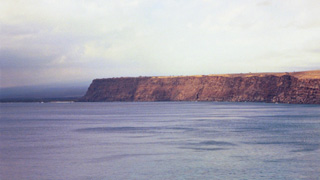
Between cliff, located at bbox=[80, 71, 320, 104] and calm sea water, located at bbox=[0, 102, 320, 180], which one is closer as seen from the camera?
calm sea water, located at bbox=[0, 102, 320, 180]

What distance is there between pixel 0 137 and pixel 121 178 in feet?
82.5

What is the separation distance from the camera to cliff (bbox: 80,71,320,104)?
120 m

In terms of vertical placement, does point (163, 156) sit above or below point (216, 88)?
below

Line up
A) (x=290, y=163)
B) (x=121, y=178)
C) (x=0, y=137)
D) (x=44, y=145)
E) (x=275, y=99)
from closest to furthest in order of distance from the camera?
(x=121, y=178), (x=290, y=163), (x=44, y=145), (x=0, y=137), (x=275, y=99)

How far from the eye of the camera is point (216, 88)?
151m

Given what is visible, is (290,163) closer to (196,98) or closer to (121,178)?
(121,178)

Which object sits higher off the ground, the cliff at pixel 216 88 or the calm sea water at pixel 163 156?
the cliff at pixel 216 88

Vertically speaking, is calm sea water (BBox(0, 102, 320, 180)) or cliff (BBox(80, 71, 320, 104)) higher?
cliff (BBox(80, 71, 320, 104))

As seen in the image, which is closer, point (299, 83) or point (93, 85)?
point (299, 83)

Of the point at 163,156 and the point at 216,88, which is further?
the point at 216,88

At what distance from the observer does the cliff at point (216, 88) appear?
392 ft

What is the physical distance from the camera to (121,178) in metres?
22.0

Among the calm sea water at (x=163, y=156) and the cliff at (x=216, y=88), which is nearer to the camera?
the calm sea water at (x=163, y=156)

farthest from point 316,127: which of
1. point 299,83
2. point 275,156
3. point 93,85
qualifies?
point 93,85
